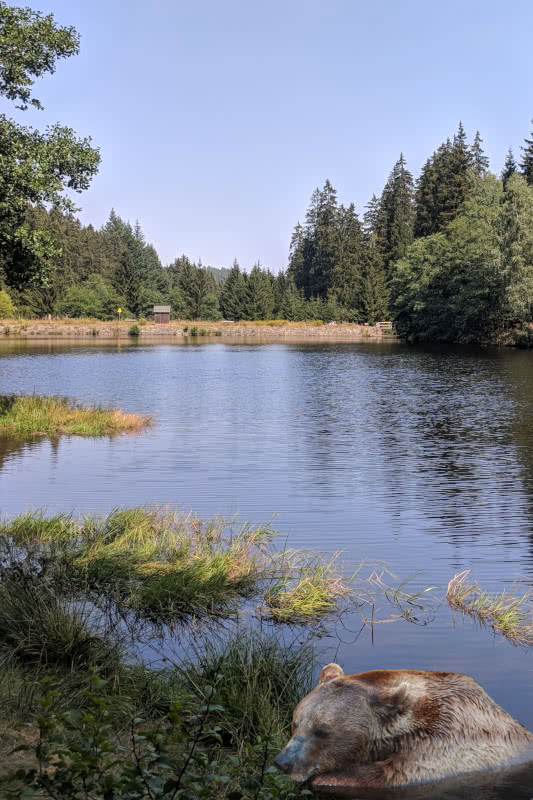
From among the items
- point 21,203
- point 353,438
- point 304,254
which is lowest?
point 353,438

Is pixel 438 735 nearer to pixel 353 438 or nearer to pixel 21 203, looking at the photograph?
pixel 21 203

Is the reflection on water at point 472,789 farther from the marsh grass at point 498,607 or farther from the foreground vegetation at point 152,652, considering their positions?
the marsh grass at point 498,607

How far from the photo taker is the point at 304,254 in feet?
Answer: 572

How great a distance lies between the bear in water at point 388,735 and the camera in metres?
5.03

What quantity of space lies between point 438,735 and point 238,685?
2133 mm

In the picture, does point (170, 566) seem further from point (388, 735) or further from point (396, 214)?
point (396, 214)

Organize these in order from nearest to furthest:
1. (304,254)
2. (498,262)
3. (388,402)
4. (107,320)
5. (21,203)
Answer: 1. (21,203)
2. (388,402)
3. (498,262)
4. (107,320)
5. (304,254)

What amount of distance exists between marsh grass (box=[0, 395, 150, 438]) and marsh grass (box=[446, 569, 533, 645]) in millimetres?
17371

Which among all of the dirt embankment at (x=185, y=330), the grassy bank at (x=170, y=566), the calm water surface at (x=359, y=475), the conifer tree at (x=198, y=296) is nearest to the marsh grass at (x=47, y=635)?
the grassy bank at (x=170, y=566)

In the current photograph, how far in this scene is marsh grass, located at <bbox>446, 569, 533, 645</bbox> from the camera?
9117 mm

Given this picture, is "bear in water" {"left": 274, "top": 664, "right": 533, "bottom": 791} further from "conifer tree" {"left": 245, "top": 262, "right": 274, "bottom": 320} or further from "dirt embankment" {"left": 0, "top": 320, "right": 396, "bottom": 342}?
"conifer tree" {"left": 245, "top": 262, "right": 274, "bottom": 320}

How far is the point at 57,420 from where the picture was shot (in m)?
27.0

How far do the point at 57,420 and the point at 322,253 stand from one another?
14171cm

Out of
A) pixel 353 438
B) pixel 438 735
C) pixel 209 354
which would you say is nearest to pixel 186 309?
pixel 209 354
